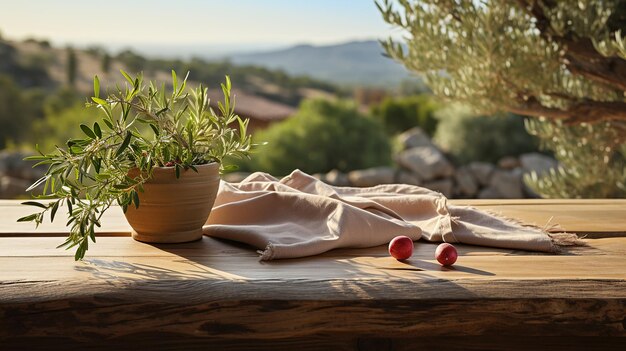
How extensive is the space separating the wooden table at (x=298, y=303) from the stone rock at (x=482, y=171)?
222 inches

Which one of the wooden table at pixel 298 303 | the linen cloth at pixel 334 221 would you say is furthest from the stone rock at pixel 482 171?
the wooden table at pixel 298 303

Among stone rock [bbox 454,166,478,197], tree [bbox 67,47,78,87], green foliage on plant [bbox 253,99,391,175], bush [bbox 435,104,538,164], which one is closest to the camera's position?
green foliage on plant [bbox 253,99,391,175]

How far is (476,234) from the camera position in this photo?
5.10 ft

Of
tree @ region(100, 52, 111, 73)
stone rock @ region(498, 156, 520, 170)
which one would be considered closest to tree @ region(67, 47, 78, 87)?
tree @ region(100, 52, 111, 73)

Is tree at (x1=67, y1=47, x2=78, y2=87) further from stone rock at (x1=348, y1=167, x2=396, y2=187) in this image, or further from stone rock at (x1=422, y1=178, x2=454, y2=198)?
stone rock at (x1=422, y1=178, x2=454, y2=198)

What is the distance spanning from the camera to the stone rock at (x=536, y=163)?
6815 millimetres

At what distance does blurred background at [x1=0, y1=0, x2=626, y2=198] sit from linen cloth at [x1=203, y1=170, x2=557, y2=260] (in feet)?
3.99

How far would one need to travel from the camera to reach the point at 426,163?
269 inches

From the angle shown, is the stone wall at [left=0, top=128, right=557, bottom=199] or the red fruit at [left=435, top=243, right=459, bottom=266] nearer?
the red fruit at [left=435, top=243, right=459, bottom=266]

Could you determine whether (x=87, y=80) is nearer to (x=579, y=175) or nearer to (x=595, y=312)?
(x=579, y=175)

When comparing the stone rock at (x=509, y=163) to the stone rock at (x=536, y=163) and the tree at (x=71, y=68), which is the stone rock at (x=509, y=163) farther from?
the tree at (x=71, y=68)

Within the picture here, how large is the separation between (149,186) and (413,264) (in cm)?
60

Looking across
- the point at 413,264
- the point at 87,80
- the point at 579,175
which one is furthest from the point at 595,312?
the point at 87,80

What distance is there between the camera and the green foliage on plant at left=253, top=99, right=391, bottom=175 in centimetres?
662
